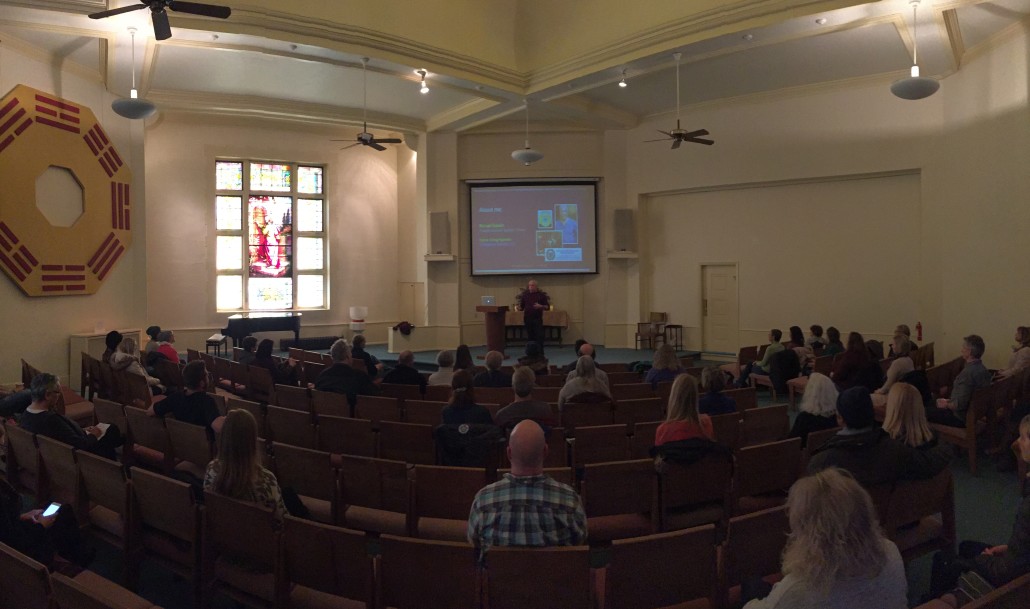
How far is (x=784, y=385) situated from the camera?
8406 millimetres

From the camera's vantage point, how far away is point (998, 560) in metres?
2.42

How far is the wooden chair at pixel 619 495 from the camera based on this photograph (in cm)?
327

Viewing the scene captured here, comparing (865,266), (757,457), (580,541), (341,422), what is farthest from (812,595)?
(865,266)

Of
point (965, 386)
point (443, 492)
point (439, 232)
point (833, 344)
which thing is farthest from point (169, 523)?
point (439, 232)

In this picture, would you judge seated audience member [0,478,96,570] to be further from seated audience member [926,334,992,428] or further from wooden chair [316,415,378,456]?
seated audience member [926,334,992,428]

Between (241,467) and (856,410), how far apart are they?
2.86 metres

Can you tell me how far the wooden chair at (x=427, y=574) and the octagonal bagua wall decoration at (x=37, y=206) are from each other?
8.64 metres

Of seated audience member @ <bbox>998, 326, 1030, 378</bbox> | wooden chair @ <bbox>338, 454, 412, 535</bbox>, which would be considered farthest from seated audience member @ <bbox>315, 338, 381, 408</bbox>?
seated audience member @ <bbox>998, 326, 1030, 378</bbox>

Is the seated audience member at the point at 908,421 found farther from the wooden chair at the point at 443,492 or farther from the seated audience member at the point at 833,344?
the seated audience member at the point at 833,344

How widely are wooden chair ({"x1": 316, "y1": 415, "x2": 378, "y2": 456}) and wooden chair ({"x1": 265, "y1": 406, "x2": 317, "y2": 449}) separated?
9 cm

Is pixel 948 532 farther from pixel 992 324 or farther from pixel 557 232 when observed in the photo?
pixel 557 232

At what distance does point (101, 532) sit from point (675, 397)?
3.13 m

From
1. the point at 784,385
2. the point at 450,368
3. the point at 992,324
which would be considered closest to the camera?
the point at 450,368

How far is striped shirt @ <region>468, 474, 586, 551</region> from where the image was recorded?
95.1 inches
